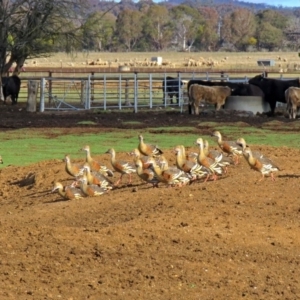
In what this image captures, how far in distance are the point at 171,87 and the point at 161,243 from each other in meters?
31.8

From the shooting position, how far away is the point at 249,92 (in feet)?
124

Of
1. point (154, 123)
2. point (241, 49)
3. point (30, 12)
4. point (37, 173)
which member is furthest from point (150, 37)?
point (37, 173)

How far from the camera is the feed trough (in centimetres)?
3616

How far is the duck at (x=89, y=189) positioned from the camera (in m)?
13.3

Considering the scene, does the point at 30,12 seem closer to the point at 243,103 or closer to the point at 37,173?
the point at 243,103

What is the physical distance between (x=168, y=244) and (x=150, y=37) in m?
139

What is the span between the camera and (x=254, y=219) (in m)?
10.8

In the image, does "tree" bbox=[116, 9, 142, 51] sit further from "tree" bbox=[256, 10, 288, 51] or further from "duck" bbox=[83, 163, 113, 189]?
"duck" bbox=[83, 163, 113, 189]

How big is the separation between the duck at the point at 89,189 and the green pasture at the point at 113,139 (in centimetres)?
607

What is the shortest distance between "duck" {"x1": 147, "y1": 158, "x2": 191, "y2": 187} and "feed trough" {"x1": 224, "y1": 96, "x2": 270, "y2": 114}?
915 inches

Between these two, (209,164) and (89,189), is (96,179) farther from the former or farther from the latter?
(209,164)

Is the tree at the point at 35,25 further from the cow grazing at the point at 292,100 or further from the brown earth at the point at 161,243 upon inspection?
the brown earth at the point at 161,243

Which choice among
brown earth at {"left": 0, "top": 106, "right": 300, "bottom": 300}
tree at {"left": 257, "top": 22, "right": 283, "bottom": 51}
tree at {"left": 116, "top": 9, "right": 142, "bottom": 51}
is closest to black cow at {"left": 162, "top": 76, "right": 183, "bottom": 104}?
brown earth at {"left": 0, "top": 106, "right": 300, "bottom": 300}

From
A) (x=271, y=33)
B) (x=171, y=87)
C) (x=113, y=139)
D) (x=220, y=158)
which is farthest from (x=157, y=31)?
(x=220, y=158)
